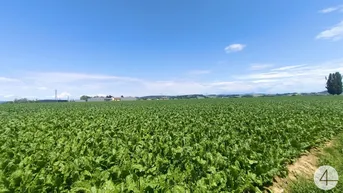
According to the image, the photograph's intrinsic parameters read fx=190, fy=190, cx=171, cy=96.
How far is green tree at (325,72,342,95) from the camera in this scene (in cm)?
9862

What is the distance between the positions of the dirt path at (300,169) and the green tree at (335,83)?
4784 inches

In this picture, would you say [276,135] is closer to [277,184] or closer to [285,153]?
[285,153]

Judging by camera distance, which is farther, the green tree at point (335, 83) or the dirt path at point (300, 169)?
the green tree at point (335, 83)

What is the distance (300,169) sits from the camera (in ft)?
19.5

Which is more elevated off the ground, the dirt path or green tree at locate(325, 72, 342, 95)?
green tree at locate(325, 72, 342, 95)

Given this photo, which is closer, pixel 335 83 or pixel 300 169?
pixel 300 169

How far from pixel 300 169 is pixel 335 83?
125m

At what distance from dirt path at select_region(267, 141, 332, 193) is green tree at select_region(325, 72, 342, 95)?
12151cm

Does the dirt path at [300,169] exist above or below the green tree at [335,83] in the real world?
below

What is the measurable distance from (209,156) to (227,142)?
2.24 m

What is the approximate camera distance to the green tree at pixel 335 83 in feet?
324

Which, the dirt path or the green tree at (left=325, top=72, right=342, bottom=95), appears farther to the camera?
the green tree at (left=325, top=72, right=342, bottom=95)

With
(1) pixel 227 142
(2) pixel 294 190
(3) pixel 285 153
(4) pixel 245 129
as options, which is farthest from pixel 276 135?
(2) pixel 294 190

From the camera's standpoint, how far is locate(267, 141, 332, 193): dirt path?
191 inches
